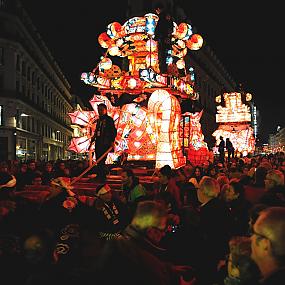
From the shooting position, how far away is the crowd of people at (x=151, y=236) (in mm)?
2764

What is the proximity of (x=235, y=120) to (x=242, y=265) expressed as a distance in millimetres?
44613

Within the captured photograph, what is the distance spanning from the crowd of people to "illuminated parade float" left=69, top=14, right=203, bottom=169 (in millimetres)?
8045

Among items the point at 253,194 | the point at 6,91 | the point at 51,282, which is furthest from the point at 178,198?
the point at 6,91

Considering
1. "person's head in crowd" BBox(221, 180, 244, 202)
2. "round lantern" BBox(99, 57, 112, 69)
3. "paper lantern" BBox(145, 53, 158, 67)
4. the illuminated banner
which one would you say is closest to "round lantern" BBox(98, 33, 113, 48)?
"round lantern" BBox(99, 57, 112, 69)

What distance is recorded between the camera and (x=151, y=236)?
3.29 m

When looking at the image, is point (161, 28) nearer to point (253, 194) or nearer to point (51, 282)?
point (253, 194)

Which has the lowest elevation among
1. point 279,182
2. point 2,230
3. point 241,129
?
point 2,230

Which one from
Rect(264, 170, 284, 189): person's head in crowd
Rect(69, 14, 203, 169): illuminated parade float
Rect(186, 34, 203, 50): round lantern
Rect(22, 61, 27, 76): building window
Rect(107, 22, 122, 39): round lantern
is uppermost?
Rect(22, 61, 27, 76): building window

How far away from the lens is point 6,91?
5150 cm

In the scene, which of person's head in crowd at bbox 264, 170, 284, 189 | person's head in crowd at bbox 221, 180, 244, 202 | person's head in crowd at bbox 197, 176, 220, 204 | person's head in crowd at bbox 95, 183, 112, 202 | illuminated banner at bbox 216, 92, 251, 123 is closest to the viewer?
person's head in crowd at bbox 197, 176, 220, 204

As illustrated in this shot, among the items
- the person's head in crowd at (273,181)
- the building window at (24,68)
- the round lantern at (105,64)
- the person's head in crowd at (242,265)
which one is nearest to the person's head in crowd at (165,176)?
the person's head in crowd at (273,181)

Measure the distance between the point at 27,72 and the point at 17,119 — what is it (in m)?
9.72

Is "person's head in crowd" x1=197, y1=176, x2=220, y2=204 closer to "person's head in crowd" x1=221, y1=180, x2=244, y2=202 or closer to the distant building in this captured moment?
"person's head in crowd" x1=221, y1=180, x2=244, y2=202

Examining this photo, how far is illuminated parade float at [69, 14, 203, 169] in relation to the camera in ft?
55.2
